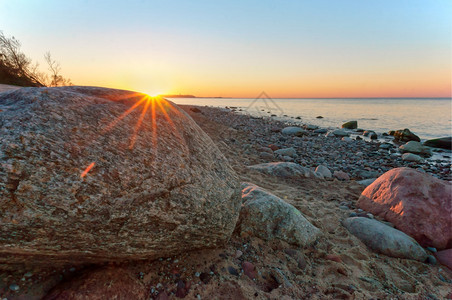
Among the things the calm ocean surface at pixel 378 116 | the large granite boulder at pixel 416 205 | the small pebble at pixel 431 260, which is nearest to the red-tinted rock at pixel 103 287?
the small pebble at pixel 431 260

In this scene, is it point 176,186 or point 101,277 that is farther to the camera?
point 176,186

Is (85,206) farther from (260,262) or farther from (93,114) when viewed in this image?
(260,262)

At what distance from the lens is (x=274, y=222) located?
3184 millimetres

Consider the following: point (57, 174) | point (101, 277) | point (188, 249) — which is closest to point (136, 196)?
point (57, 174)

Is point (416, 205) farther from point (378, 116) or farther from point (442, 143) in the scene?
point (378, 116)

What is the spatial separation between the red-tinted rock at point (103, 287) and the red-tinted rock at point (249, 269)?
1072 mm

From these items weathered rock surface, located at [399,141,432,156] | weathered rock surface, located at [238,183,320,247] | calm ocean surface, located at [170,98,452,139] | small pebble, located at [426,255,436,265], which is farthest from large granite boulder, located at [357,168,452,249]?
calm ocean surface, located at [170,98,452,139]

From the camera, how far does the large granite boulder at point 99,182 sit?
A: 1489 millimetres

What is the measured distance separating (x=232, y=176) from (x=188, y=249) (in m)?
0.99

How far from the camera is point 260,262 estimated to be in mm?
2602

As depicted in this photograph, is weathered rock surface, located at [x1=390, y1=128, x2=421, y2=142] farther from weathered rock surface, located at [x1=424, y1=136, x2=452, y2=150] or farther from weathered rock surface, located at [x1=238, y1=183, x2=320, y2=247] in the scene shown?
weathered rock surface, located at [x1=238, y1=183, x2=320, y2=247]

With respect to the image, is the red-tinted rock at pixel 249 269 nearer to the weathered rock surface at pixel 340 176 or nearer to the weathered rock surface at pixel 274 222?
the weathered rock surface at pixel 274 222

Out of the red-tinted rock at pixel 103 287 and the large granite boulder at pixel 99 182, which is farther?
the red-tinted rock at pixel 103 287

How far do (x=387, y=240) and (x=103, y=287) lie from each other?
399 centimetres
